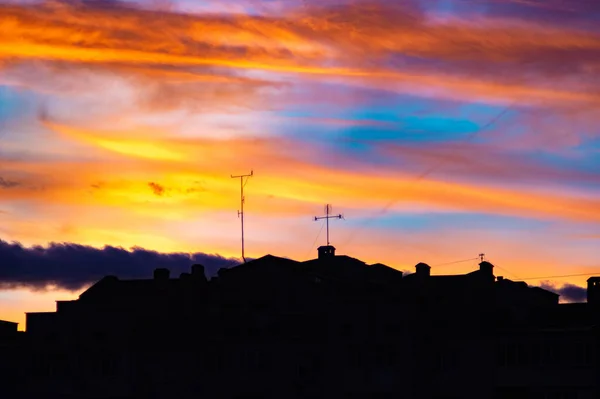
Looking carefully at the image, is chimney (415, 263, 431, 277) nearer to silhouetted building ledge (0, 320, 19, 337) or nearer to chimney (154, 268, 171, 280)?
chimney (154, 268, 171, 280)

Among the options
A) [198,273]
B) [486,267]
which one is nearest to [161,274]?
[198,273]

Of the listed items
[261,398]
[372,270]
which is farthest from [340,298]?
[372,270]

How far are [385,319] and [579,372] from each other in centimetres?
1619

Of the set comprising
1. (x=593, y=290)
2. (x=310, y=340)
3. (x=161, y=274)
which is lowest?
(x=310, y=340)

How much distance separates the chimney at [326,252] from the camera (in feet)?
425

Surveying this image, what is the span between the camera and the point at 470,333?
108000mm

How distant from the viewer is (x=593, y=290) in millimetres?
112750

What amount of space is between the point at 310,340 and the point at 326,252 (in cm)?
1877

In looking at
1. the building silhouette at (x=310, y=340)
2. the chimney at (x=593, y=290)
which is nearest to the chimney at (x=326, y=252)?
the building silhouette at (x=310, y=340)

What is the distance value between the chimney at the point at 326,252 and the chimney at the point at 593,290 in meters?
26.8

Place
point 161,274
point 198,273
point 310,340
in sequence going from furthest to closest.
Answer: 1. point 161,274
2. point 198,273
3. point 310,340

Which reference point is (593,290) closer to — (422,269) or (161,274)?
(422,269)

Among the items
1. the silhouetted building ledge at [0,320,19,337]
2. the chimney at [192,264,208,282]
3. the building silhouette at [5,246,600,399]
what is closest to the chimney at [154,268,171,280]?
the building silhouette at [5,246,600,399]

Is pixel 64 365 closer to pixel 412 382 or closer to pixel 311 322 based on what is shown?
pixel 311 322
